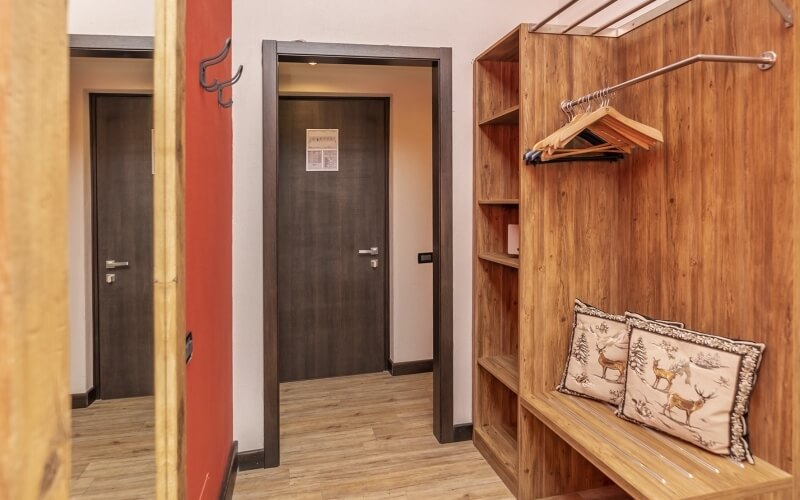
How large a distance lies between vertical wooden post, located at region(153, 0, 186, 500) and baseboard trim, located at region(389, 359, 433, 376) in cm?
276

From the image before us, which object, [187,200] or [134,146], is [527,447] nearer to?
[187,200]

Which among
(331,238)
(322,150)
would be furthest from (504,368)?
(322,150)

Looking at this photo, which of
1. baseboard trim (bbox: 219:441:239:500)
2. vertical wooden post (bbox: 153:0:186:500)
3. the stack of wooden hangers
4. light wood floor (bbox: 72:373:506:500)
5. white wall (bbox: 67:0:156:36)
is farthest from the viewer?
baseboard trim (bbox: 219:441:239:500)

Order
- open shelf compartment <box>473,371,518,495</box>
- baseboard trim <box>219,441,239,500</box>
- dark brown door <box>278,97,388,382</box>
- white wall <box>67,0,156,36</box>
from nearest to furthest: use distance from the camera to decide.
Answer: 1. white wall <box>67,0,156,36</box>
2. baseboard trim <box>219,441,239,500</box>
3. open shelf compartment <box>473,371,518,495</box>
4. dark brown door <box>278,97,388,382</box>

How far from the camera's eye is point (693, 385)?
1574mm

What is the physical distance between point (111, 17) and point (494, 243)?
2207 mm

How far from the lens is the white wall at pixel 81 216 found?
665 millimetres

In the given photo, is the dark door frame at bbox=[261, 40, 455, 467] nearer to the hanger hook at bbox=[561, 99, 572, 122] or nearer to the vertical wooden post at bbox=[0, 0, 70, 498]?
the hanger hook at bbox=[561, 99, 572, 122]

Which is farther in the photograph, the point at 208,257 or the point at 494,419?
the point at 494,419

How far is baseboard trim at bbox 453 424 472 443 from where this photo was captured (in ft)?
8.79

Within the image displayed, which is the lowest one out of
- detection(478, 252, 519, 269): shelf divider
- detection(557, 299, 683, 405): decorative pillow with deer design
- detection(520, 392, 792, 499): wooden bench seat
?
detection(520, 392, 792, 499): wooden bench seat

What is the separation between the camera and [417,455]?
2.54 m

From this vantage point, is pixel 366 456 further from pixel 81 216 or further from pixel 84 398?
pixel 81 216

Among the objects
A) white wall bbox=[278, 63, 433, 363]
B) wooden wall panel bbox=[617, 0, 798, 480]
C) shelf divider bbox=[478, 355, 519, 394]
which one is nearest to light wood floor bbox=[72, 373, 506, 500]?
white wall bbox=[278, 63, 433, 363]
